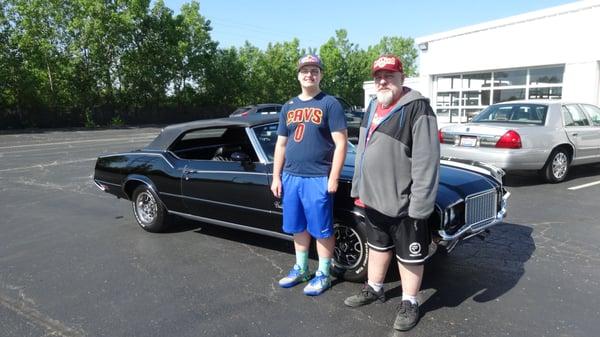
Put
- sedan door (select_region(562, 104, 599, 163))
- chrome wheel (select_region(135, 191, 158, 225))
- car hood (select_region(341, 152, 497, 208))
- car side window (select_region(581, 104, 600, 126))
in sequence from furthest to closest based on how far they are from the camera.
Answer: car side window (select_region(581, 104, 600, 126)), sedan door (select_region(562, 104, 599, 163)), chrome wheel (select_region(135, 191, 158, 225)), car hood (select_region(341, 152, 497, 208))

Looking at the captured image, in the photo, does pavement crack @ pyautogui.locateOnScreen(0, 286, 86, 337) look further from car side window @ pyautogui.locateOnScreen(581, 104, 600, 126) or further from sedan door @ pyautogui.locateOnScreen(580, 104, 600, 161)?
car side window @ pyautogui.locateOnScreen(581, 104, 600, 126)

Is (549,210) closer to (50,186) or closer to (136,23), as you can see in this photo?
Answer: (50,186)

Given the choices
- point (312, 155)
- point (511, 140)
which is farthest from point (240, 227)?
point (511, 140)

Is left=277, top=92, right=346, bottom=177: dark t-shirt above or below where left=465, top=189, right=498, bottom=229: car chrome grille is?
above

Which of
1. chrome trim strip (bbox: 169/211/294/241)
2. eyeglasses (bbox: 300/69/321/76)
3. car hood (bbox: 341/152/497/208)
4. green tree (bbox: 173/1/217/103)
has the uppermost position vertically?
green tree (bbox: 173/1/217/103)

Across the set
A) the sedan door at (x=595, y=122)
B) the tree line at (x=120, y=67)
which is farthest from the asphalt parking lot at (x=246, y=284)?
the tree line at (x=120, y=67)

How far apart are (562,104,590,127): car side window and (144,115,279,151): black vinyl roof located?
5723mm

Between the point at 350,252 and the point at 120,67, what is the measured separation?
37.4 meters

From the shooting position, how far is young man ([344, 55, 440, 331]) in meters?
2.84

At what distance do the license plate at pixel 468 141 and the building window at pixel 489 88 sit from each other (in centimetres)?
825

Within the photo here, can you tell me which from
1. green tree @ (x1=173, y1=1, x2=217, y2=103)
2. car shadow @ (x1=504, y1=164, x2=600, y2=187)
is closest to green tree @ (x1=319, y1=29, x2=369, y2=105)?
green tree @ (x1=173, y1=1, x2=217, y2=103)

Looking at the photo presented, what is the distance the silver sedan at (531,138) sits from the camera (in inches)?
288

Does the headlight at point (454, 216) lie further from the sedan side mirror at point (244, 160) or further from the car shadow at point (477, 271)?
the sedan side mirror at point (244, 160)

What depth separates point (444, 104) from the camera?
17703mm
